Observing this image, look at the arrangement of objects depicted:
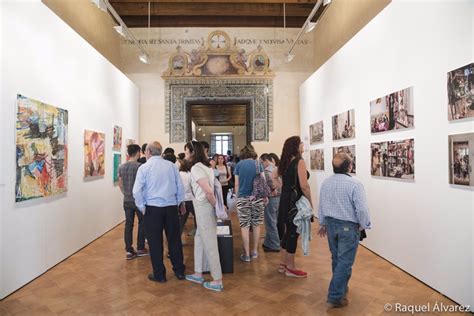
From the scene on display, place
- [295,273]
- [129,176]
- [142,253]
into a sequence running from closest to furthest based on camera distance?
[295,273] → [129,176] → [142,253]

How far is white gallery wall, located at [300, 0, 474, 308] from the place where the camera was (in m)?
3.63

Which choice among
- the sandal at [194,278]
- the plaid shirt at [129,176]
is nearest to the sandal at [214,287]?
the sandal at [194,278]

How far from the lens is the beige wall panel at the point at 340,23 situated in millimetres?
7512

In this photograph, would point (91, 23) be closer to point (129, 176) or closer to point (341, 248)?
point (129, 176)

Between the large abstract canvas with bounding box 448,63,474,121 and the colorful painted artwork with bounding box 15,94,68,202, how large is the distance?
18.2 feet

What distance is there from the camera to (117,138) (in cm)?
857

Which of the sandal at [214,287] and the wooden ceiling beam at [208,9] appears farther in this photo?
the wooden ceiling beam at [208,9]

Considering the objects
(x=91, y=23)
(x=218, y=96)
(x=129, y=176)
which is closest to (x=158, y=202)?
(x=129, y=176)

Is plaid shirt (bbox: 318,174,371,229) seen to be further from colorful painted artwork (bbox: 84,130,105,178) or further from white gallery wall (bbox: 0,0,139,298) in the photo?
colorful painted artwork (bbox: 84,130,105,178)

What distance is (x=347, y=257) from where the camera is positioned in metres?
3.46

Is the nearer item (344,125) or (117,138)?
(344,125)

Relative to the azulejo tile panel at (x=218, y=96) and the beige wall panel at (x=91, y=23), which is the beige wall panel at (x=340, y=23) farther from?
the beige wall panel at (x=91, y=23)

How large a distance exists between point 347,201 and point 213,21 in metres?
10.5

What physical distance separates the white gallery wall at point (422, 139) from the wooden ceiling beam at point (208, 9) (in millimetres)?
5746
